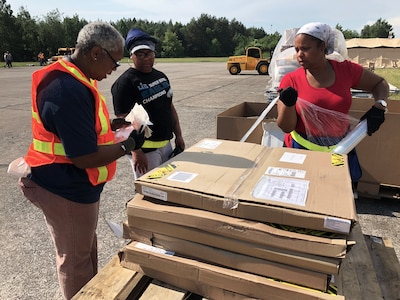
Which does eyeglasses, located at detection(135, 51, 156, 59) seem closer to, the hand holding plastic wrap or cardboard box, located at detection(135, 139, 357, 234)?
the hand holding plastic wrap

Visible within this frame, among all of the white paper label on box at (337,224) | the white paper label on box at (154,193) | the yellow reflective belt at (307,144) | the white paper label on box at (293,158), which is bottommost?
the yellow reflective belt at (307,144)

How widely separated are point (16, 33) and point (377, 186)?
57.2 metres

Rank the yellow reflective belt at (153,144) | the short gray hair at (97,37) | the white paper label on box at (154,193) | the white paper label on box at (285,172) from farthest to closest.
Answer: the yellow reflective belt at (153,144) < the short gray hair at (97,37) < the white paper label on box at (285,172) < the white paper label on box at (154,193)

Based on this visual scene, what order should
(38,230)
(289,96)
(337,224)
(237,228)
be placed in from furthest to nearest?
1. (38,230)
2. (289,96)
3. (237,228)
4. (337,224)

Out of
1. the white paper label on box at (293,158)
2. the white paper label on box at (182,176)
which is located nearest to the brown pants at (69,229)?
the white paper label on box at (182,176)

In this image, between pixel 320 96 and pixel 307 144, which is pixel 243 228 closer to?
pixel 307 144

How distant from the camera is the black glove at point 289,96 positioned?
199 centimetres

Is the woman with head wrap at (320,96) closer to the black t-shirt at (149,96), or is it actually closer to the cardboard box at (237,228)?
the black t-shirt at (149,96)

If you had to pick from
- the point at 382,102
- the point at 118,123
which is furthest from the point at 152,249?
the point at 382,102

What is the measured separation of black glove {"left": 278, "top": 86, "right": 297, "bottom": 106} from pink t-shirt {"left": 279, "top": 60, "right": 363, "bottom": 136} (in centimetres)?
20

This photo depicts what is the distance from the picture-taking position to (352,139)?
212 cm

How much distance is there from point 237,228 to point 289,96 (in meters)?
1.13

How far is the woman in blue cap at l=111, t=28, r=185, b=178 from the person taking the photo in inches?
96.6

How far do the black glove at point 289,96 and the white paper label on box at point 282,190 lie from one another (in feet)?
2.65
